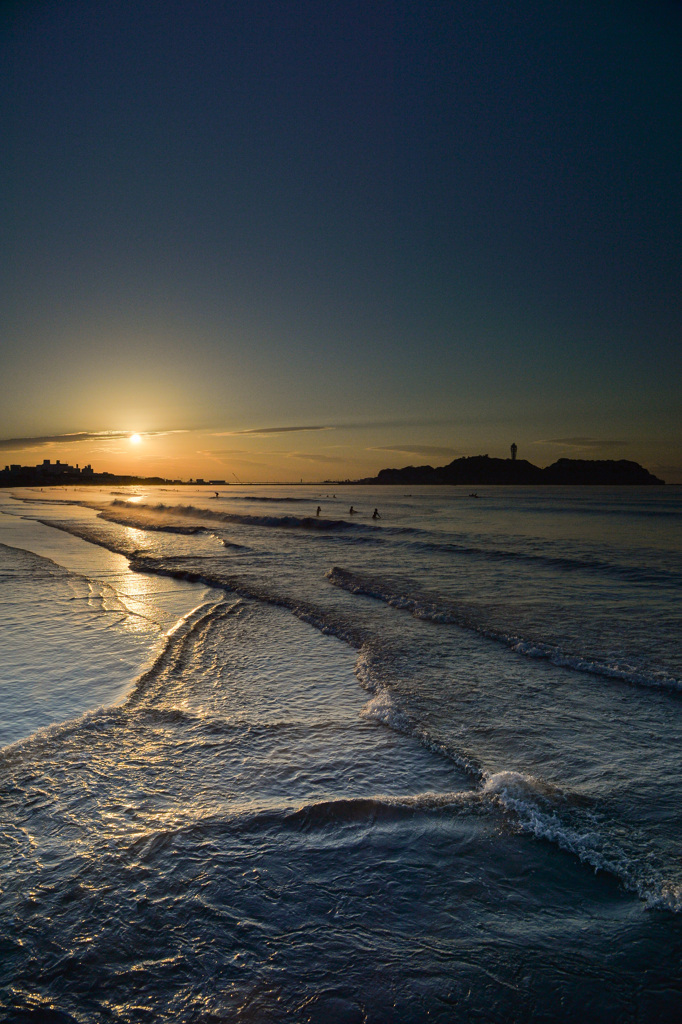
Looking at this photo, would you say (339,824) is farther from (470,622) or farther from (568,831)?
(470,622)

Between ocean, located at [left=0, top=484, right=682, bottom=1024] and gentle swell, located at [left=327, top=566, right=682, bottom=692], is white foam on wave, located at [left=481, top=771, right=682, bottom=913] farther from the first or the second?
gentle swell, located at [left=327, top=566, right=682, bottom=692]

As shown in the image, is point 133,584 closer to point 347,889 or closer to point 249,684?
point 249,684

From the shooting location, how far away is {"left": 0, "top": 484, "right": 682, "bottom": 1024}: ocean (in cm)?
275

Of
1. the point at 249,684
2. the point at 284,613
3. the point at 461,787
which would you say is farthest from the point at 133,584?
the point at 461,787

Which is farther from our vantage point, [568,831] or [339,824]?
[339,824]

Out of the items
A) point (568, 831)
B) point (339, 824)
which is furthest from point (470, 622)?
point (339, 824)

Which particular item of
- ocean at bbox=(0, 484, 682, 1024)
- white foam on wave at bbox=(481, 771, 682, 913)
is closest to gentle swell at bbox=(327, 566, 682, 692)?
ocean at bbox=(0, 484, 682, 1024)

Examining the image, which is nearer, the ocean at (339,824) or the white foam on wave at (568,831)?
the ocean at (339,824)

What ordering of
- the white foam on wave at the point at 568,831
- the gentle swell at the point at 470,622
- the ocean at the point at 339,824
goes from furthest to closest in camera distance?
the gentle swell at the point at 470,622 → the white foam on wave at the point at 568,831 → the ocean at the point at 339,824

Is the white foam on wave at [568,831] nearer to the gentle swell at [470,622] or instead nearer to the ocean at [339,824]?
the ocean at [339,824]

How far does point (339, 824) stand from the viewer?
4121 millimetres

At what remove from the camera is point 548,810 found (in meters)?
4.29

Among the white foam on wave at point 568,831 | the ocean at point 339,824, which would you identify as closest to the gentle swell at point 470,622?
the ocean at point 339,824

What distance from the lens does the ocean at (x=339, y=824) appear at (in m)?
2.75
